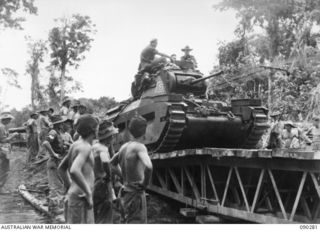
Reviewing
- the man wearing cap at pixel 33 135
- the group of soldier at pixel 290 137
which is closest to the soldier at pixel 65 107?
the man wearing cap at pixel 33 135

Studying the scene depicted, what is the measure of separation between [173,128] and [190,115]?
0.61 metres

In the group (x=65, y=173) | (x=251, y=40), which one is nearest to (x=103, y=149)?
(x=65, y=173)

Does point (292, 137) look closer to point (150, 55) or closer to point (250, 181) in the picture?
point (250, 181)

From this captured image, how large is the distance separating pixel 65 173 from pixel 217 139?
19.1 ft

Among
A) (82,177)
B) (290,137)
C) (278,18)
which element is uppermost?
(278,18)

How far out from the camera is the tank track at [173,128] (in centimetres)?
939

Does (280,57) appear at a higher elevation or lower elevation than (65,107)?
higher

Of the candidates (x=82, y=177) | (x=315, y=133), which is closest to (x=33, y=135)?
(x=315, y=133)

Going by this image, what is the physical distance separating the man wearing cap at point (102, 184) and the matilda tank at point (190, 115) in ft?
13.9

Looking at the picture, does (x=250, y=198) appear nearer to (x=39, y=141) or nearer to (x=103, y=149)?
Answer: (x=103, y=149)

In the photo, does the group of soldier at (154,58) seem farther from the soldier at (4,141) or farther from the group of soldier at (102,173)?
the group of soldier at (102,173)

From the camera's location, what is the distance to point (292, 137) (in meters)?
10.7

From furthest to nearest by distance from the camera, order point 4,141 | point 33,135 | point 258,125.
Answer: point 33,135 → point 258,125 → point 4,141

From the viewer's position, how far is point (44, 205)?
8.42m
